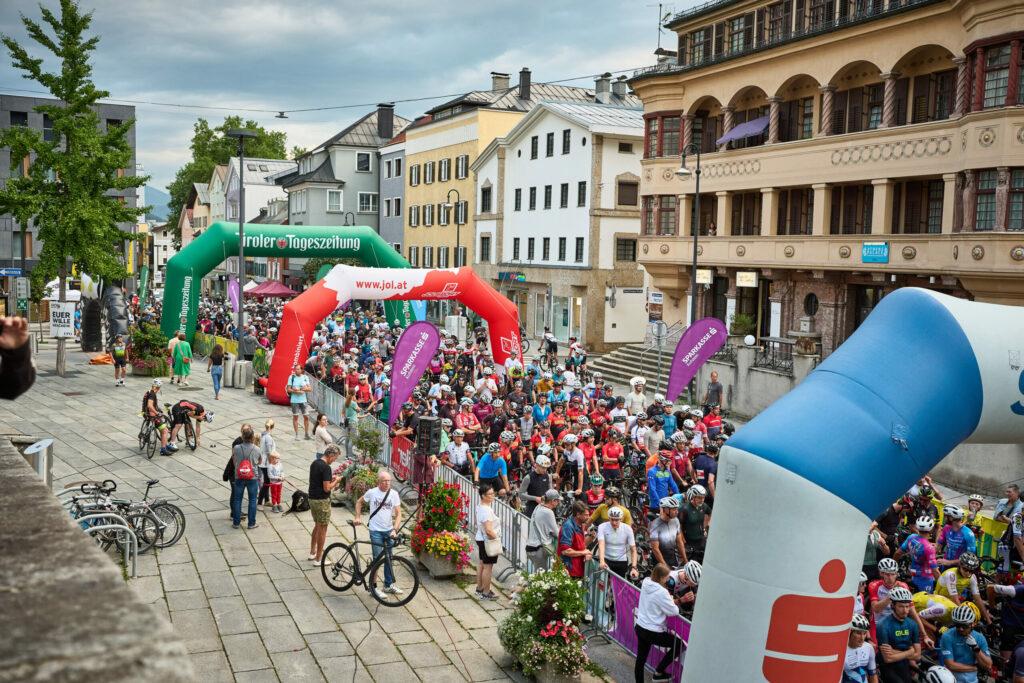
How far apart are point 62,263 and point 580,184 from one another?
23797 millimetres

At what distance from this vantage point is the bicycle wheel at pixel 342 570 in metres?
12.0

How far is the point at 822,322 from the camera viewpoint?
3045 centimetres

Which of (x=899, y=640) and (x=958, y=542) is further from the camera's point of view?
(x=958, y=542)

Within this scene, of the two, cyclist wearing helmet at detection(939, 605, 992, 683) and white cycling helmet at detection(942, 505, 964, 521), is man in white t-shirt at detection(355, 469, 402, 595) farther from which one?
white cycling helmet at detection(942, 505, 964, 521)

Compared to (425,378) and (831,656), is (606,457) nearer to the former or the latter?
(831,656)

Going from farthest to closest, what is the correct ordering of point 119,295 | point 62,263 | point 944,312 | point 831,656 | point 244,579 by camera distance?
point 119,295 < point 62,263 < point 244,579 < point 944,312 < point 831,656

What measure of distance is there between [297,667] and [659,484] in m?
6.49

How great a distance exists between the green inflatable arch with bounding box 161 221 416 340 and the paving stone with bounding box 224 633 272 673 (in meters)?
21.0

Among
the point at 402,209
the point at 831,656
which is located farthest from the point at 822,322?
the point at 402,209

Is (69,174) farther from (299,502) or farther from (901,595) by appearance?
(901,595)

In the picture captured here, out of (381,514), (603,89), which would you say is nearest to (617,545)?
(381,514)

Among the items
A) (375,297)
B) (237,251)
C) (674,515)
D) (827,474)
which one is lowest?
(674,515)

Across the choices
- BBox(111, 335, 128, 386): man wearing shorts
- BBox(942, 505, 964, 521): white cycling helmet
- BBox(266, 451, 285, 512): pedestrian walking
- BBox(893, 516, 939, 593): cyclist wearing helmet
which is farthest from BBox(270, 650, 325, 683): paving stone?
BBox(111, 335, 128, 386): man wearing shorts

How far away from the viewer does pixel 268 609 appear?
11398 millimetres
